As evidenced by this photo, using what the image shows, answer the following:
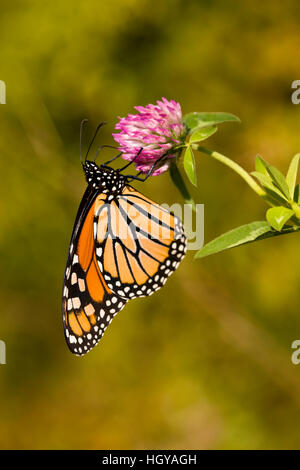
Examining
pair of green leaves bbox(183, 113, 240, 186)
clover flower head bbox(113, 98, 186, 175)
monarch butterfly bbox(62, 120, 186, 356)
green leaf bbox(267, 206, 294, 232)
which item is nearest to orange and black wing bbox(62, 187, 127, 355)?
monarch butterfly bbox(62, 120, 186, 356)

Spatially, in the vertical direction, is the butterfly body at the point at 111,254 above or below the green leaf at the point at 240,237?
above

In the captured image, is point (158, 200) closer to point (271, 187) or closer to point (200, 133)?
point (200, 133)

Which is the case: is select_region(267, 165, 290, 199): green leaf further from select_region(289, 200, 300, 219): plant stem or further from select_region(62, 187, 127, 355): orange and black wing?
select_region(62, 187, 127, 355): orange and black wing

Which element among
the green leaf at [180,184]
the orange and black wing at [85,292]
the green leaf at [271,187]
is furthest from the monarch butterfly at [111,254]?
the green leaf at [271,187]

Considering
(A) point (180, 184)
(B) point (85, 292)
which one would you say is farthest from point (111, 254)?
(A) point (180, 184)

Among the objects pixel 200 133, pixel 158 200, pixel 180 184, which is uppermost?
pixel 158 200

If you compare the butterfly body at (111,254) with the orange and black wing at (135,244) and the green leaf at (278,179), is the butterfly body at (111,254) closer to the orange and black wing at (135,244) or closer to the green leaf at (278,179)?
the orange and black wing at (135,244)
